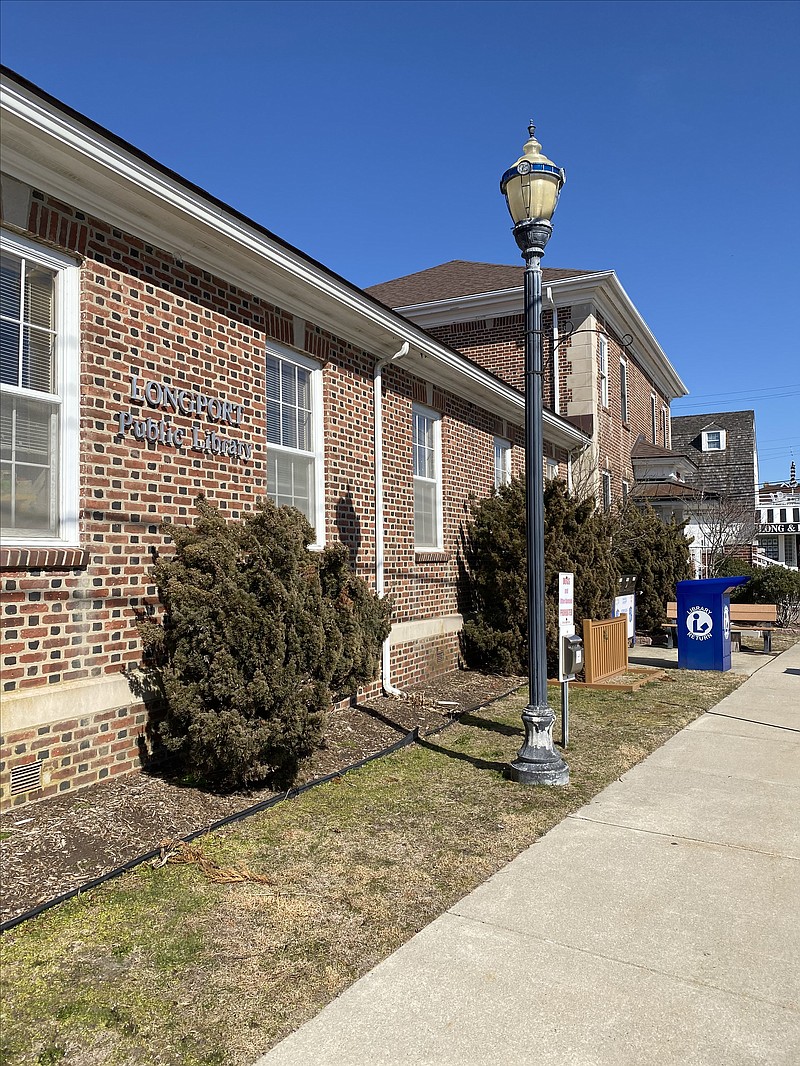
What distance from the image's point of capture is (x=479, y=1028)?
2.80m

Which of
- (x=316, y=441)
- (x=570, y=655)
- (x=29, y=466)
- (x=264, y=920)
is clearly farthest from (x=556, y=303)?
(x=264, y=920)

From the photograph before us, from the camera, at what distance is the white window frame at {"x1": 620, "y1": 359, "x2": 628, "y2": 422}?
67.9ft

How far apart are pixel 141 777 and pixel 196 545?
5.44ft

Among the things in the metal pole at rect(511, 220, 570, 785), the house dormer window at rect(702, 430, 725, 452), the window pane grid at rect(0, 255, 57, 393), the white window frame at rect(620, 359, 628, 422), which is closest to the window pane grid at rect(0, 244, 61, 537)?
the window pane grid at rect(0, 255, 57, 393)

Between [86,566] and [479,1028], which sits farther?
[86,566]

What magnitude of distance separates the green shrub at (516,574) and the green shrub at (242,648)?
5179mm

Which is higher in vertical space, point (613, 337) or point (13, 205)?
point (613, 337)

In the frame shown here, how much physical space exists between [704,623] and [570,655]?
5.73 metres

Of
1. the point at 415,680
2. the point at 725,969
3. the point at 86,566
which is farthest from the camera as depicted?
the point at 415,680

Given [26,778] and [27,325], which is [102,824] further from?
[27,325]

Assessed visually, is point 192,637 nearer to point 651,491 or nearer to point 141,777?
point 141,777

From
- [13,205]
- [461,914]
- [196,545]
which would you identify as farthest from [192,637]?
[13,205]

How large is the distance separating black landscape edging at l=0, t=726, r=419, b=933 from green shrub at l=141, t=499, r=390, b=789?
191 millimetres

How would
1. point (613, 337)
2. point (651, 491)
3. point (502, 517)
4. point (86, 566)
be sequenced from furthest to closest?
point (651, 491)
point (613, 337)
point (502, 517)
point (86, 566)
